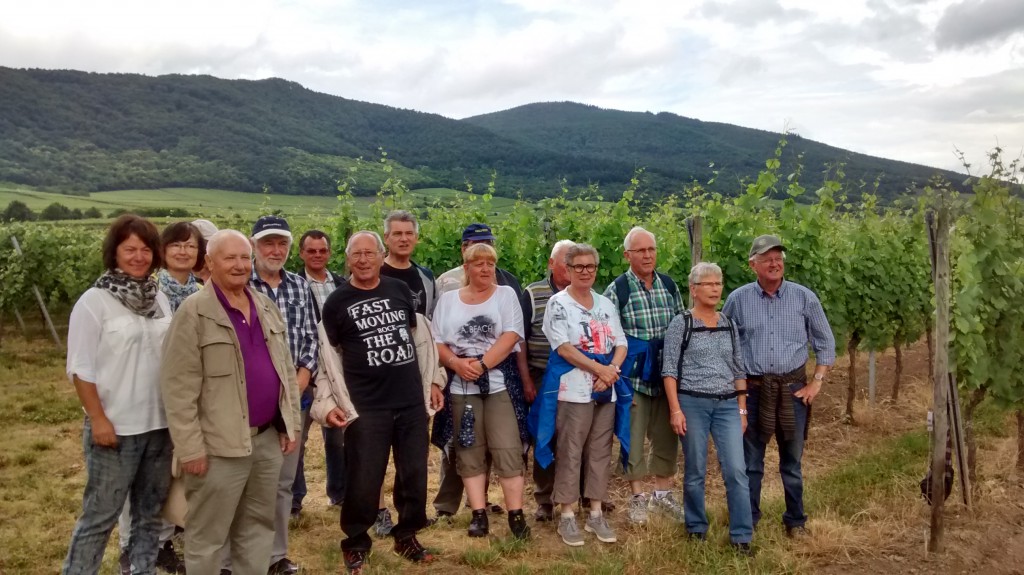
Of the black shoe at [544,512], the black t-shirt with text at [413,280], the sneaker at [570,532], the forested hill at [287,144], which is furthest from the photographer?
the forested hill at [287,144]

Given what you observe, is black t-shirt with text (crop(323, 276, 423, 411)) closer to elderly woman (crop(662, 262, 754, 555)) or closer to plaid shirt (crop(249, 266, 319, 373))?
plaid shirt (crop(249, 266, 319, 373))

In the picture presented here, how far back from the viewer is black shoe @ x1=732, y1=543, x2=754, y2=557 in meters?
4.12

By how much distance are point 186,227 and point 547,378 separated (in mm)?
2213

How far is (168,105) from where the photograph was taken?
84.0 metres

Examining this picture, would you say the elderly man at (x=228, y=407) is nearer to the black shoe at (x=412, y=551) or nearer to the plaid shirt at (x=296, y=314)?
the plaid shirt at (x=296, y=314)

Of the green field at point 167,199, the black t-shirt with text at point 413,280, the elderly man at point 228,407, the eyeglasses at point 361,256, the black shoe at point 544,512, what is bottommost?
the black shoe at point 544,512

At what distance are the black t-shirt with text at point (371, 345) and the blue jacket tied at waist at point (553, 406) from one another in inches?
35.5

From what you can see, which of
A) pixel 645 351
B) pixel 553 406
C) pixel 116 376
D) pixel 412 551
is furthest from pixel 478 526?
pixel 116 376

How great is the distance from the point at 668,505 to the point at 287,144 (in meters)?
77.8

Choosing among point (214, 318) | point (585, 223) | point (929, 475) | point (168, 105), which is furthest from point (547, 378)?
point (168, 105)

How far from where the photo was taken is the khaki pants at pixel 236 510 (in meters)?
3.13

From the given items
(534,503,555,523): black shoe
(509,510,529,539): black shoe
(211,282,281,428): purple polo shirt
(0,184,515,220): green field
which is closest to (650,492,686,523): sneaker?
(534,503,555,523): black shoe

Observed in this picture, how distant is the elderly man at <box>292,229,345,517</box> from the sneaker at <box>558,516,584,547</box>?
5.09 feet

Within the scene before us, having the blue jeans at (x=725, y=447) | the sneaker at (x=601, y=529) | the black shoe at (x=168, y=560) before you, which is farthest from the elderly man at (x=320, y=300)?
the blue jeans at (x=725, y=447)
